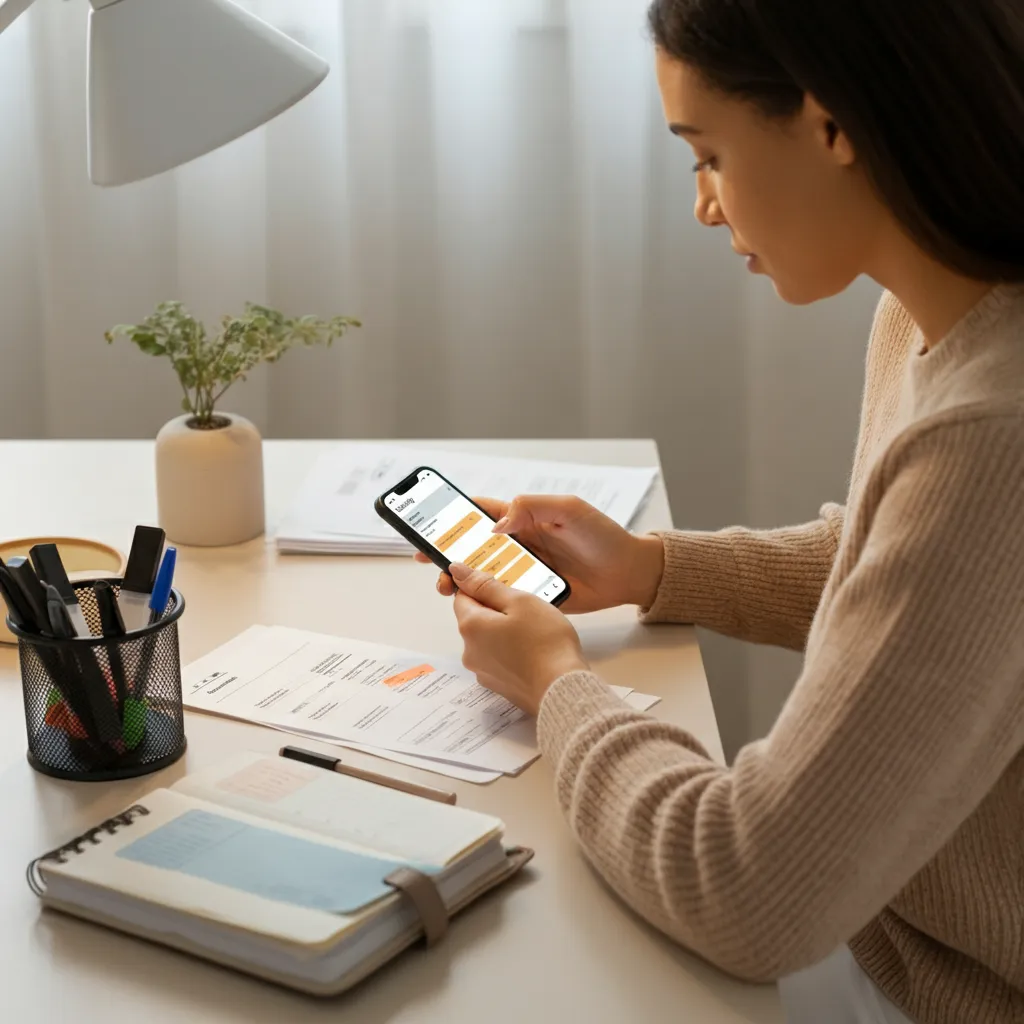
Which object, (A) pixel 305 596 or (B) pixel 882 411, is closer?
(B) pixel 882 411

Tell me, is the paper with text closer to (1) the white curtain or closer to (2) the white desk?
(2) the white desk

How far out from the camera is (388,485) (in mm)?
1345

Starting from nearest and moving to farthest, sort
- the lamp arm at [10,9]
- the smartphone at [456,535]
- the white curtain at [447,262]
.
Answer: the lamp arm at [10,9] → the smartphone at [456,535] → the white curtain at [447,262]

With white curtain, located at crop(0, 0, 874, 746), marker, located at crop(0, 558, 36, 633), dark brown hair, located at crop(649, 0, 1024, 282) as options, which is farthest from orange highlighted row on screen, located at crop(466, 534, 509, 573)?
white curtain, located at crop(0, 0, 874, 746)

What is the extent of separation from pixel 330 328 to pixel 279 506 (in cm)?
20

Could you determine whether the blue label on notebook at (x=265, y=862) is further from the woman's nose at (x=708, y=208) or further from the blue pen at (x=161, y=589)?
the woman's nose at (x=708, y=208)

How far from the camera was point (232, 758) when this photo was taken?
0.83m

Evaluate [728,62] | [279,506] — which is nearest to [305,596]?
[279,506]

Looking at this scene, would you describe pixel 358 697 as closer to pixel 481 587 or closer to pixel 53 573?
pixel 481 587

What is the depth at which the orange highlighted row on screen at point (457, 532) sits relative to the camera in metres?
1.07

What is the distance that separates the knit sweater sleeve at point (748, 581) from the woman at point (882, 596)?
0.78 feet

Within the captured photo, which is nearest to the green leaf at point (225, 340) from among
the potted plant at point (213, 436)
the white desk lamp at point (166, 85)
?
the potted plant at point (213, 436)

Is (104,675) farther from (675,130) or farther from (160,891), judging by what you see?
(675,130)

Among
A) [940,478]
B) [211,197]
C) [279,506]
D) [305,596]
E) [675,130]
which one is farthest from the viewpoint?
[211,197]
